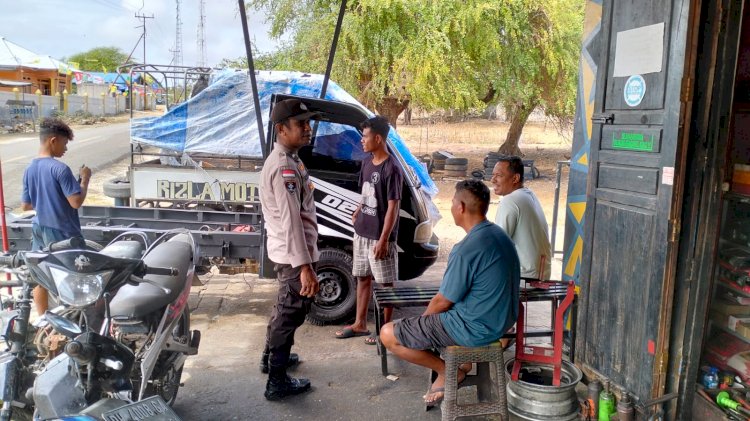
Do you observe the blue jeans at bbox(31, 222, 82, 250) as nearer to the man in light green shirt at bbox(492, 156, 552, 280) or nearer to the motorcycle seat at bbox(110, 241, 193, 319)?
the motorcycle seat at bbox(110, 241, 193, 319)

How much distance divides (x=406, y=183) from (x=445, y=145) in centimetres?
2041

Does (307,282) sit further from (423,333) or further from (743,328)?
(743,328)

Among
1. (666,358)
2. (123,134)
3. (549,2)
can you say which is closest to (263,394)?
(666,358)

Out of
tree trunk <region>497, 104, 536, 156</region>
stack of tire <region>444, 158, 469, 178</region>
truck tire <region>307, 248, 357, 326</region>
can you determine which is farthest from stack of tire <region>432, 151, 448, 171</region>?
truck tire <region>307, 248, 357, 326</region>

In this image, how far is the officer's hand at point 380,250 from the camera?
16.0 ft

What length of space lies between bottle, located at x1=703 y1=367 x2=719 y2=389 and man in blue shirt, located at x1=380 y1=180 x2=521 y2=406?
4.10 ft

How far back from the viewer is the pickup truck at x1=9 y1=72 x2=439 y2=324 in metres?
5.49

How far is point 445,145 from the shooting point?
25.5m

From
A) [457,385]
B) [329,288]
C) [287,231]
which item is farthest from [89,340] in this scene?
[329,288]

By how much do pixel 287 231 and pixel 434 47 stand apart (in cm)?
933

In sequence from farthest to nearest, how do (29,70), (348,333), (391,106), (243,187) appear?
(29,70) < (391,106) < (243,187) < (348,333)

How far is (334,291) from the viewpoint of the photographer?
5.55 metres

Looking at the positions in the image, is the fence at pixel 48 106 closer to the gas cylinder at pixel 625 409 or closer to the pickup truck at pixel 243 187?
the pickup truck at pixel 243 187

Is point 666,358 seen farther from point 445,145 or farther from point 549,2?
point 445,145
